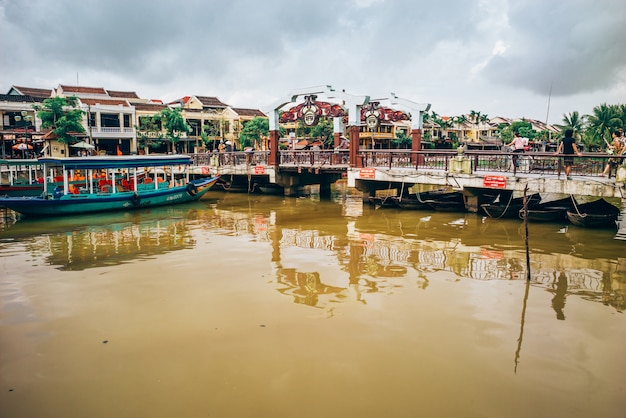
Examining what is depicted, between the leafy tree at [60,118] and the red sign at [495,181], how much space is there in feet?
105

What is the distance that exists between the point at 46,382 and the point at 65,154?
36.2m

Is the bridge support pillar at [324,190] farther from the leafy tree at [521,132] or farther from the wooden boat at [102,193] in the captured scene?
the leafy tree at [521,132]

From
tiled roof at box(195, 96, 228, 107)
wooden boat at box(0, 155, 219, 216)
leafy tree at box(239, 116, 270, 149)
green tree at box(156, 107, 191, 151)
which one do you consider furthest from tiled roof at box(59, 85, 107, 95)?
wooden boat at box(0, 155, 219, 216)

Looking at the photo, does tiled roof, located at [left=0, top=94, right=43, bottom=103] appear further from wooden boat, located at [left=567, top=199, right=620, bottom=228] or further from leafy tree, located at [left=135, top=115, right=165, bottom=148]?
wooden boat, located at [left=567, top=199, right=620, bottom=228]

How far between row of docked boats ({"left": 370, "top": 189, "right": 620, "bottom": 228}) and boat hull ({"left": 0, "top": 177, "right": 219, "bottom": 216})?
9.69 m

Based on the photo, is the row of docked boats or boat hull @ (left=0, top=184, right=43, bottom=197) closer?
the row of docked boats

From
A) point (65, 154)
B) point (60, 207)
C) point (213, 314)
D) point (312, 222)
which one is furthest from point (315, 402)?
point (65, 154)

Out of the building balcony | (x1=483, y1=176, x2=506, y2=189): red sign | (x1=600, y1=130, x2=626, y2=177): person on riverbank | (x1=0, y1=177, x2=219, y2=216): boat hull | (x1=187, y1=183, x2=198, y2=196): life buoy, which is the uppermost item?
the building balcony

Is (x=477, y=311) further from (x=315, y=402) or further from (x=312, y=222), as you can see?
(x=312, y=222)

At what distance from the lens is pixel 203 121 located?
49469mm

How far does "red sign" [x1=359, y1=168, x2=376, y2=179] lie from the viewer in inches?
748

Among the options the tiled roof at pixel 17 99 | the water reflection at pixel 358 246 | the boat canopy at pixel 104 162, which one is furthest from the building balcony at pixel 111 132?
the water reflection at pixel 358 246

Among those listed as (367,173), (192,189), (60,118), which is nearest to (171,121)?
(60,118)

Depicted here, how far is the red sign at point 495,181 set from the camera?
48.3ft
